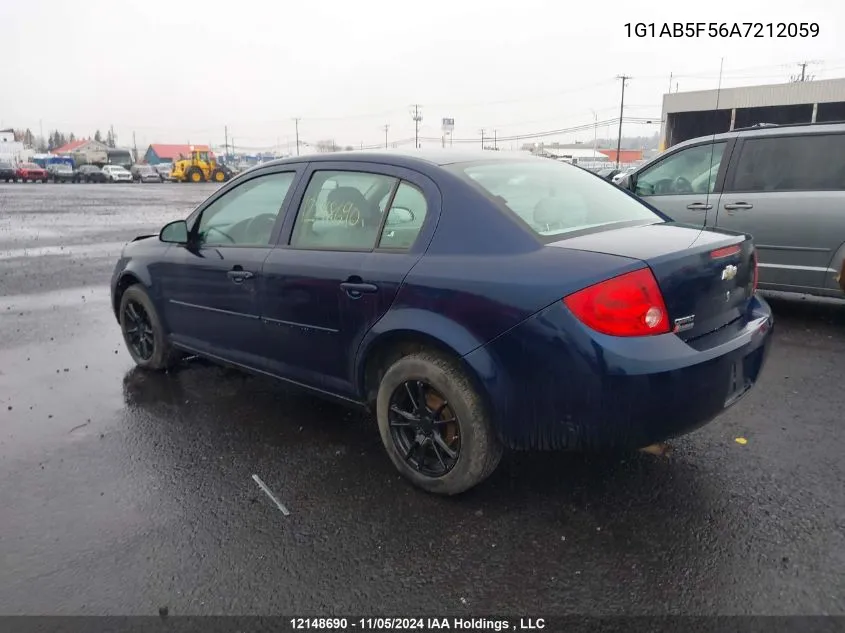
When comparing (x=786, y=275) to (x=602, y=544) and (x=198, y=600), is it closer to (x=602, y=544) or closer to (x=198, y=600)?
(x=602, y=544)

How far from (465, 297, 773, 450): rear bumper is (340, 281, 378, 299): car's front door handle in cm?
64

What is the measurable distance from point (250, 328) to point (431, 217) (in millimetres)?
1450

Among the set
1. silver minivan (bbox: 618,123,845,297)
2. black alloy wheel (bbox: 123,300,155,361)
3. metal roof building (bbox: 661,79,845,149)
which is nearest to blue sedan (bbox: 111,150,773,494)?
black alloy wheel (bbox: 123,300,155,361)

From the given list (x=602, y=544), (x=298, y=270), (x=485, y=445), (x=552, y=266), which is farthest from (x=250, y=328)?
(x=602, y=544)

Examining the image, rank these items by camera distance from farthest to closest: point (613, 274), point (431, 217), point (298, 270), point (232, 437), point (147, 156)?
point (147, 156), point (232, 437), point (298, 270), point (431, 217), point (613, 274)

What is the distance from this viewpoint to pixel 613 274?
2572mm

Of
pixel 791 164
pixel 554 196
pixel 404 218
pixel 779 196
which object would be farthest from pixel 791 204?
pixel 404 218

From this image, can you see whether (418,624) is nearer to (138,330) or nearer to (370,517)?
(370,517)

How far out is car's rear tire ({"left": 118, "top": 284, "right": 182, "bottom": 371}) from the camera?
187 inches

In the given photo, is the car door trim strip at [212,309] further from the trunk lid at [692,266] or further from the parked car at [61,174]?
the parked car at [61,174]

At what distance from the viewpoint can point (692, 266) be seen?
9.01ft

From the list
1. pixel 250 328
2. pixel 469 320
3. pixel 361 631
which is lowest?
pixel 361 631

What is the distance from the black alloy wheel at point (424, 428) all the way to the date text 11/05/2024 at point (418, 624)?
0.80 m

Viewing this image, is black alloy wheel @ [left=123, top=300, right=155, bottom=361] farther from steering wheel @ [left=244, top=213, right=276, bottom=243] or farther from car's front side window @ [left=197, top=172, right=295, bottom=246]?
steering wheel @ [left=244, top=213, right=276, bottom=243]
